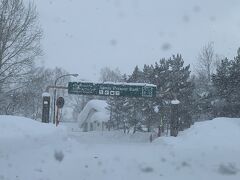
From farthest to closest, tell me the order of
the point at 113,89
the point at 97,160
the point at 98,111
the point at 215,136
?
the point at 98,111, the point at 113,89, the point at 215,136, the point at 97,160

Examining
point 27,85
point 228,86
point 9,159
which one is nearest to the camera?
point 9,159

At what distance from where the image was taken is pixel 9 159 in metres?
11.7

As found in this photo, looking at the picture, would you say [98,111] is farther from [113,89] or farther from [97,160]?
[97,160]

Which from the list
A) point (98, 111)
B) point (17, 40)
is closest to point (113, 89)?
point (17, 40)

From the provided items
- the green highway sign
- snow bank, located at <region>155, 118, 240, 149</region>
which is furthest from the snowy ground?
the green highway sign

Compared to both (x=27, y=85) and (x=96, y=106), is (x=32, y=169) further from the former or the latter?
(x=96, y=106)

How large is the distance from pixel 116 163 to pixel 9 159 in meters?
5.27

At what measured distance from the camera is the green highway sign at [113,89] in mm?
47156

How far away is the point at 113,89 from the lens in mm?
47375

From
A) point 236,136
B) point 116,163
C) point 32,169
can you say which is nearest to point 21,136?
point 32,169

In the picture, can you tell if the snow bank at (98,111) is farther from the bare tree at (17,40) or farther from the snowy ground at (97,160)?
the snowy ground at (97,160)

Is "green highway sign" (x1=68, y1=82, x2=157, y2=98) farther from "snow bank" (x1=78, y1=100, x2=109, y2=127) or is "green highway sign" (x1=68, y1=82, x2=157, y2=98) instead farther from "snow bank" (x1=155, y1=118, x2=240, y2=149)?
"snow bank" (x1=78, y1=100, x2=109, y2=127)

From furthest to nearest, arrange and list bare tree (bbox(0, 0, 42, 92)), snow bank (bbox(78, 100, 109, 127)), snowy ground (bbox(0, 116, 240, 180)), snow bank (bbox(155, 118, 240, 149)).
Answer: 1. snow bank (bbox(78, 100, 109, 127))
2. bare tree (bbox(0, 0, 42, 92))
3. snow bank (bbox(155, 118, 240, 149))
4. snowy ground (bbox(0, 116, 240, 180))

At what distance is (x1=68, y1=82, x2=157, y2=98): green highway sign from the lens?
155ft
